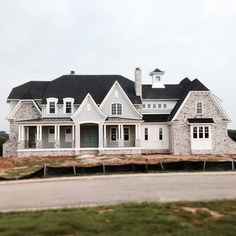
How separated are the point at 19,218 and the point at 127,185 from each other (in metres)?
7.03

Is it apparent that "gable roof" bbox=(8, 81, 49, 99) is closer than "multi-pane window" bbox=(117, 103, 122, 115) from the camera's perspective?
No

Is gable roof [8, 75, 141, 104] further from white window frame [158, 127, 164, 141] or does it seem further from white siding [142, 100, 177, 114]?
white window frame [158, 127, 164, 141]

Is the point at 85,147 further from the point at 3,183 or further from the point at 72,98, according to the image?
the point at 3,183

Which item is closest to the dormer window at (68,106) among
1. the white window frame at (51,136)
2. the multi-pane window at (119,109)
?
the white window frame at (51,136)

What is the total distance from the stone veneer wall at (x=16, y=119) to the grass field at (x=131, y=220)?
29.6 metres

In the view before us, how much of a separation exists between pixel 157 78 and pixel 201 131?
1026 centimetres

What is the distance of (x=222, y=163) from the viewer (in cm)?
2031

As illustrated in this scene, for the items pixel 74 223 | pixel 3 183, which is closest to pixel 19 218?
pixel 74 223

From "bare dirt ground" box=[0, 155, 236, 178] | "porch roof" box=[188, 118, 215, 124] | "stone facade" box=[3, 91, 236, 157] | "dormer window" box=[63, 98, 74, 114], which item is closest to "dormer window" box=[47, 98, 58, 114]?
"dormer window" box=[63, 98, 74, 114]

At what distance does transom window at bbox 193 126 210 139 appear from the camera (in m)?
35.8

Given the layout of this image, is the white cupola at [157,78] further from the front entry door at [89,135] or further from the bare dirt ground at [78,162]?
the bare dirt ground at [78,162]

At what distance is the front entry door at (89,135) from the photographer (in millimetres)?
37688

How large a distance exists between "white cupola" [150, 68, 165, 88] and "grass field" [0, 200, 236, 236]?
109 feet

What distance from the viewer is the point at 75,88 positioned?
4034 centimetres
